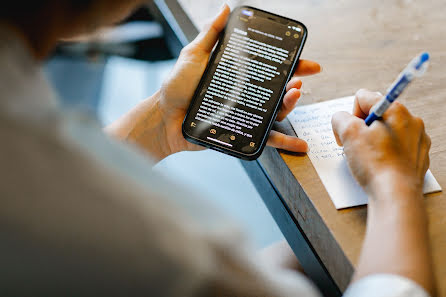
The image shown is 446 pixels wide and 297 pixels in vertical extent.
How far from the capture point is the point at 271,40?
0.62 meters

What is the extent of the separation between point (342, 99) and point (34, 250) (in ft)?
1.55

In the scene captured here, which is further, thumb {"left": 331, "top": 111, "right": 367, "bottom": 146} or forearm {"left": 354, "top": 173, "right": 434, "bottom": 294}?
thumb {"left": 331, "top": 111, "right": 367, "bottom": 146}

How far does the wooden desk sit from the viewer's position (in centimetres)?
49

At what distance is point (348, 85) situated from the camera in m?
0.64

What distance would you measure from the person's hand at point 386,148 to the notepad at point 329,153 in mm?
23

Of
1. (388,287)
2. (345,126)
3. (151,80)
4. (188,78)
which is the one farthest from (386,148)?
(151,80)

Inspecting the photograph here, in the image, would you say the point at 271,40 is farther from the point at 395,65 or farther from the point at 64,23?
the point at 64,23

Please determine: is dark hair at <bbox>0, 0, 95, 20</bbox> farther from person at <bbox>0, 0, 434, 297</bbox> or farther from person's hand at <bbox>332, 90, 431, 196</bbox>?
person's hand at <bbox>332, 90, 431, 196</bbox>

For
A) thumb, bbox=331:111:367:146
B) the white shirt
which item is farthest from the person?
thumb, bbox=331:111:367:146

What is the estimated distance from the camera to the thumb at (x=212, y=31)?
638mm

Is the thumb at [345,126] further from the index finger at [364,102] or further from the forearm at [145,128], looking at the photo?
the forearm at [145,128]

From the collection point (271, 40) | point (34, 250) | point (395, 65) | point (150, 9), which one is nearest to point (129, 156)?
point (34, 250)

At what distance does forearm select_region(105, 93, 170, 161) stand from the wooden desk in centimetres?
16

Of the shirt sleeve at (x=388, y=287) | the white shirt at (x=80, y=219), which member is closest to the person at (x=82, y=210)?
the white shirt at (x=80, y=219)
